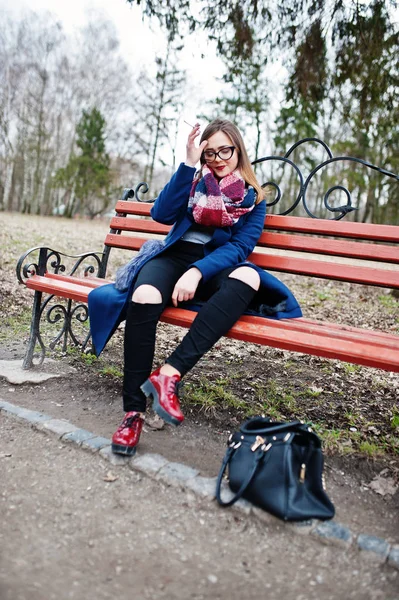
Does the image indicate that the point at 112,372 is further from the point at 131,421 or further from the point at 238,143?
the point at 238,143

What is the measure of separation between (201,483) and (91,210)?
27132mm

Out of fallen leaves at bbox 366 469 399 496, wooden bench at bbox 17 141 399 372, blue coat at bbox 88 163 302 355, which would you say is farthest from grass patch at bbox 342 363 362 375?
fallen leaves at bbox 366 469 399 496

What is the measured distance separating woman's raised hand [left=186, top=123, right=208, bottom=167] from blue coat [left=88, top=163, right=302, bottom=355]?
1.7 inches

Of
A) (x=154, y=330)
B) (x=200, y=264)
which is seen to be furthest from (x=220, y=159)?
(x=154, y=330)

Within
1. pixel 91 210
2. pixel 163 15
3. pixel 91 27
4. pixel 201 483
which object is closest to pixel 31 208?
pixel 91 210

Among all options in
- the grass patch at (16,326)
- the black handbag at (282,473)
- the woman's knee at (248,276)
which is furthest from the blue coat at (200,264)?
the grass patch at (16,326)

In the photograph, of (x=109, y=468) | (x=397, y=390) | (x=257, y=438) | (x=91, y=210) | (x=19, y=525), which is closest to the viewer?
(x=19, y=525)

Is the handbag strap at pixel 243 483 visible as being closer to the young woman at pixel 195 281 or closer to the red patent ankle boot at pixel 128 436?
the young woman at pixel 195 281

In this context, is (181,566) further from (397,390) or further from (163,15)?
(163,15)

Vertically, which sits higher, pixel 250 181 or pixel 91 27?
pixel 91 27

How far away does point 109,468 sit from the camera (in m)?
2.09

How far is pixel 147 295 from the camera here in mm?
2305

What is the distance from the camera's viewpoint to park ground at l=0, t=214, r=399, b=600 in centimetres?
155

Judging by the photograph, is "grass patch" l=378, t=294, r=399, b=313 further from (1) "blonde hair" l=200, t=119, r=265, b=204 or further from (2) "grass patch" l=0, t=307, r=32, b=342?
(2) "grass patch" l=0, t=307, r=32, b=342
